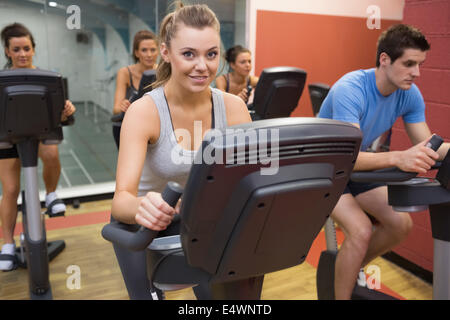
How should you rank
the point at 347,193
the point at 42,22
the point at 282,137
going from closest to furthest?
1. the point at 282,137
2. the point at 347,193
3. the point at 42,22

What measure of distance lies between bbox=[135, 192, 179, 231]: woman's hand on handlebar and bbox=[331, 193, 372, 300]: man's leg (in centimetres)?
135

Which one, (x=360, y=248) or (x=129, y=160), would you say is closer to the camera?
(x=129, y=160)

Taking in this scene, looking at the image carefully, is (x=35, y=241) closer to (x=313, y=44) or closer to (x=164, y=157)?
(x=164, y=157)

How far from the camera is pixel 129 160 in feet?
4.09

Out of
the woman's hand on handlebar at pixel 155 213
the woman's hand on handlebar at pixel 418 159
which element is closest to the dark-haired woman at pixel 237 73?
the woman's hand on handlebar at pixel 418 159

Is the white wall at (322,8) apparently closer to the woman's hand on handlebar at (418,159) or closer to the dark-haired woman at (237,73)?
the dark-haired woman at (237,73)

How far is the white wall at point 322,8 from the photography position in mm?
4527

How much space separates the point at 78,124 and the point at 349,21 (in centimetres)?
331

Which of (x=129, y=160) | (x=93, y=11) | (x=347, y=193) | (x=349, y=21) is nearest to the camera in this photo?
(x=129, y=160)

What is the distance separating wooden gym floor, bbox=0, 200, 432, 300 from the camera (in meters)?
2.53

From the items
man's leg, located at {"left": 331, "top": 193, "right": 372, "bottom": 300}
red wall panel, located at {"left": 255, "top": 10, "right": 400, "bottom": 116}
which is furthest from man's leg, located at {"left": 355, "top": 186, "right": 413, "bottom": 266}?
red wall panel, located at {"left": 255, "top": 10, "right": 400, "bottom": 116}

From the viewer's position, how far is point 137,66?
11.5 ft
